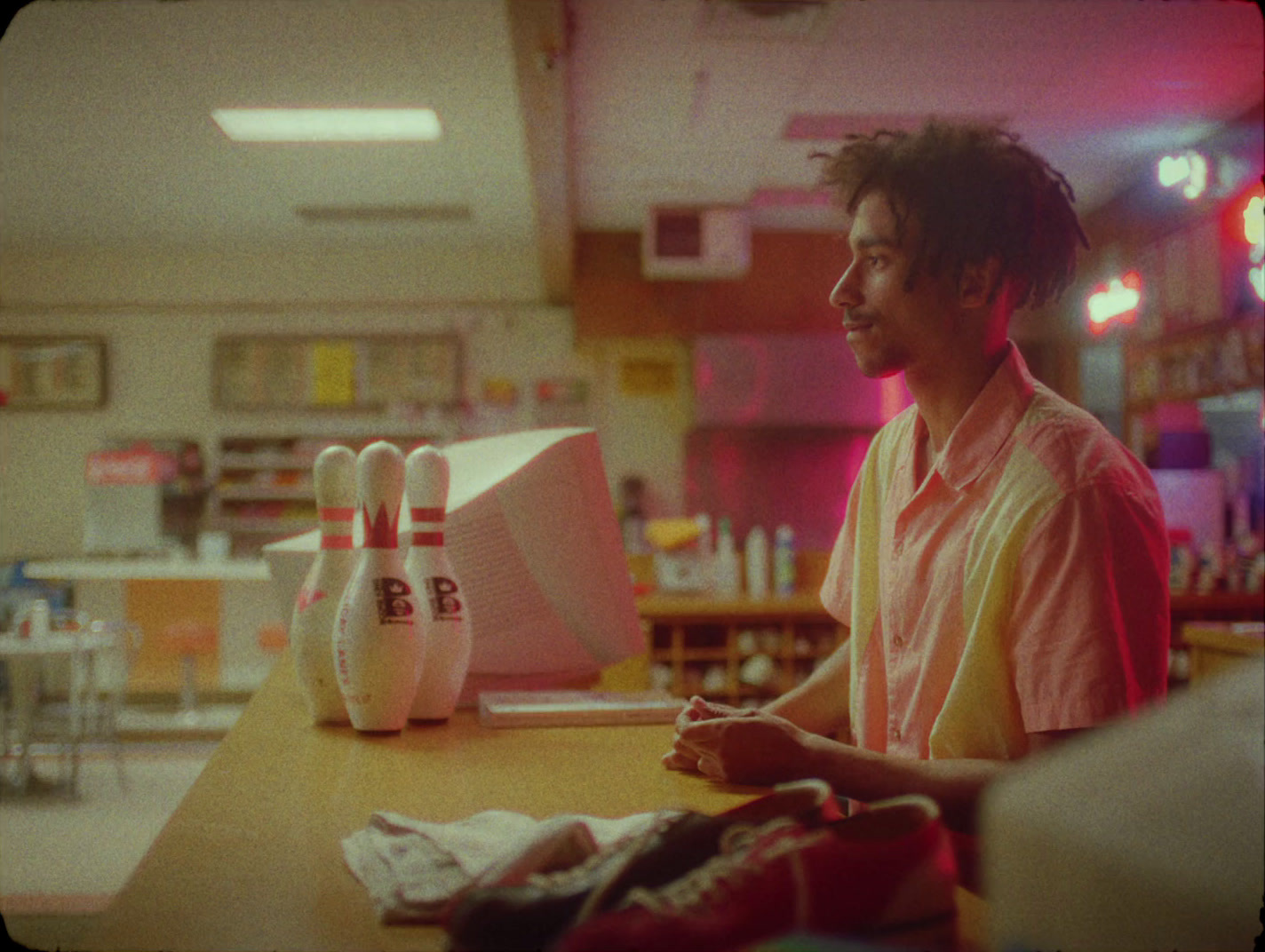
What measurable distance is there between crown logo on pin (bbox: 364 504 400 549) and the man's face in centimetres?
67

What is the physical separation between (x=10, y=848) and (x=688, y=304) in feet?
15.3

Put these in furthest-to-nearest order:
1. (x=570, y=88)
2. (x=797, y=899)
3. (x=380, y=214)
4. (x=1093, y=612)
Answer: (x=380, y=214), (x=570, y=88), (x=1093, y=612), (x=797, y=899)

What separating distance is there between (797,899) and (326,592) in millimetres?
1085

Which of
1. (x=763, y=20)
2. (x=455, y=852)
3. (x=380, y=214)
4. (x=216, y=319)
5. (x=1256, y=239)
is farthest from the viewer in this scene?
(x=216, y=319)

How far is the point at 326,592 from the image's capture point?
149 centimetres

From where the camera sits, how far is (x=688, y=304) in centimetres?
681

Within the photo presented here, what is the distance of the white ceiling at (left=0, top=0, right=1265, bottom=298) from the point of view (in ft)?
12.1

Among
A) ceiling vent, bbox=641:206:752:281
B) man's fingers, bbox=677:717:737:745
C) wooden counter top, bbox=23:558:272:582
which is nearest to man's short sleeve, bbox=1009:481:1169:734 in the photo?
man's fingers, bbox=677:717:737:745

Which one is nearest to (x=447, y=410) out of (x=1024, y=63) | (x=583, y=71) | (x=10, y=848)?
(x=583, y=71)

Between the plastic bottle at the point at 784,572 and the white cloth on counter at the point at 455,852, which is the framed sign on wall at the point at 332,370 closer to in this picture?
the plastic bottle at the point at 784,572

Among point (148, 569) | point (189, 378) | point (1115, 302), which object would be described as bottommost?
point (148, 569)

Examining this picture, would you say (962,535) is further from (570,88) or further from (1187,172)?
(1187,172)

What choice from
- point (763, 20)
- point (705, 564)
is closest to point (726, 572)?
point (705, 564)

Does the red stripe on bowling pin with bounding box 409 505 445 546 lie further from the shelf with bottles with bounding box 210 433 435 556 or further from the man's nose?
the shelf with bottles with bounding box 210 433 435 556
